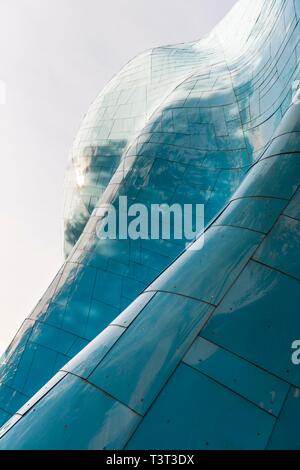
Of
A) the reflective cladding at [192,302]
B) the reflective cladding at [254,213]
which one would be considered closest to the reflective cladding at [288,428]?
the reflective cladding at [192,302]

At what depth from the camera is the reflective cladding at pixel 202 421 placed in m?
3.71

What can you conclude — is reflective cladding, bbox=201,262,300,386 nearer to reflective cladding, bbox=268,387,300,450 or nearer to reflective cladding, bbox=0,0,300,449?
reflective cladding, bbox=0,0,300,449

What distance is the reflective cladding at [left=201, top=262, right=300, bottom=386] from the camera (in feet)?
13.4

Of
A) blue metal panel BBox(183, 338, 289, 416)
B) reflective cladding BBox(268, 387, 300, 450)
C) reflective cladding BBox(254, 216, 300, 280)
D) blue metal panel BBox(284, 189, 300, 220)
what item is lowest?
reflective cladding BBox(268, 387, 300, 450)

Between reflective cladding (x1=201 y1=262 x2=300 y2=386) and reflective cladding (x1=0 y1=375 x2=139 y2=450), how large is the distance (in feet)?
Result: 3.18

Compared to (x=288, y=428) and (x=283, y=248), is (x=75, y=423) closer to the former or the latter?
(x=288, y=428)

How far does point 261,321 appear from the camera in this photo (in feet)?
14.0

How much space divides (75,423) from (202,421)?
948 mm

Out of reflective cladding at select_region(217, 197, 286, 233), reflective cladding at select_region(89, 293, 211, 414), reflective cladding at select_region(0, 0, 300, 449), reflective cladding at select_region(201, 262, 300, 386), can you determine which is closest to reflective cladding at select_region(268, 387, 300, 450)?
reflective cladding at select_region(0, 0, 300, 449)

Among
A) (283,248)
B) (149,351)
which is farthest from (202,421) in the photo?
(283,248)

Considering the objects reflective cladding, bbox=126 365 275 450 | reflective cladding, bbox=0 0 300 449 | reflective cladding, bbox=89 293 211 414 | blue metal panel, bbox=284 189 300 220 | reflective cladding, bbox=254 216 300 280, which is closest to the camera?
reflective cladding, bbox=126 365 275 450

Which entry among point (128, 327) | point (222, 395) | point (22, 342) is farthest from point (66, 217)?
point (222, 395)

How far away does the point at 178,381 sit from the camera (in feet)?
13.2

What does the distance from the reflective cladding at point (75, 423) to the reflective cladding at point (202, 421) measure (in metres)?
0.16
